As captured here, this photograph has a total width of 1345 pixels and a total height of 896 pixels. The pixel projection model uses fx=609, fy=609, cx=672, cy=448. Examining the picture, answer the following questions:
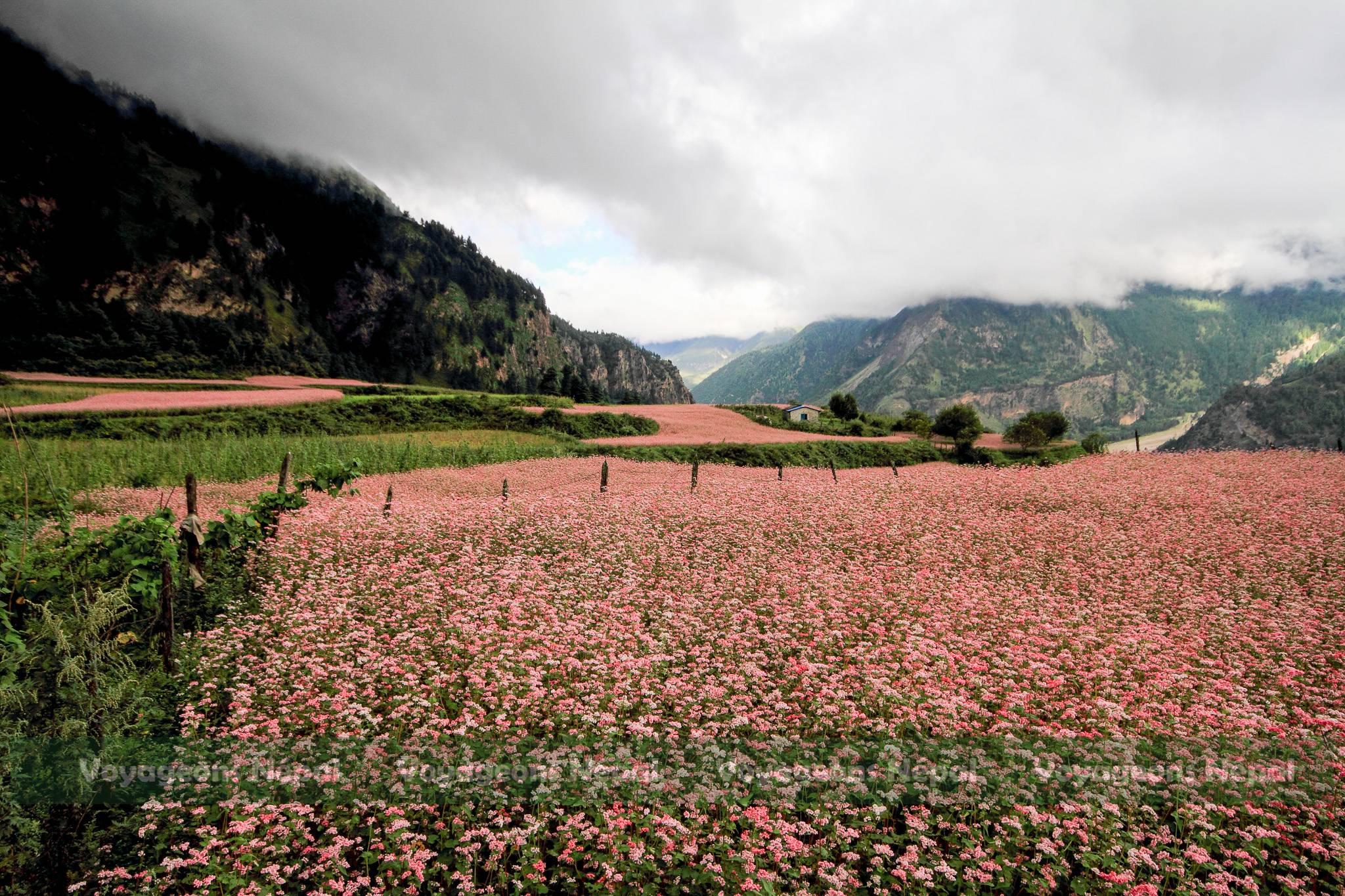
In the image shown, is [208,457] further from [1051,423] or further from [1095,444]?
[1051,423]

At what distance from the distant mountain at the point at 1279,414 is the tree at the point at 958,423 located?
4395 inches

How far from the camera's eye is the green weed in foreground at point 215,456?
2594cm

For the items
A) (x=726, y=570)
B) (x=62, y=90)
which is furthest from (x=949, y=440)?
(x=62, y=90)

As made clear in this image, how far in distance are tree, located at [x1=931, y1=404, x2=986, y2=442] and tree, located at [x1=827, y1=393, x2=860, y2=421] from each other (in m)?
12.6

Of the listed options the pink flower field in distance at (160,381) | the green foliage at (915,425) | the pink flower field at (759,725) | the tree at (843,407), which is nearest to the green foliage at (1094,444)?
the green foliage at (915,425)

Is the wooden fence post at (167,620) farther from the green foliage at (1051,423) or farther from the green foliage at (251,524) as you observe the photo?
the green foliage at (1051,423)

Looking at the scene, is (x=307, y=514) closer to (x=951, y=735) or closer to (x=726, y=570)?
(x=726, y=570)

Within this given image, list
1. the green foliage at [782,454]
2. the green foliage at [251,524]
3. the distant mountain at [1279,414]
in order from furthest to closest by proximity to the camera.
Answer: the distant mountain at [1279,414]
the green foliage at [782,454]
the green foliage at [251,524]

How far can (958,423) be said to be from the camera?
78.9 meters

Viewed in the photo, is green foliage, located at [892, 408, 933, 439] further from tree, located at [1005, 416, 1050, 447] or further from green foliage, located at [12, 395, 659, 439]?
green foliage, located at [12, 395, 659, 439]

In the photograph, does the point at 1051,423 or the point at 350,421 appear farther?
the point at 1051,423

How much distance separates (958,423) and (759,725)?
80364 mm

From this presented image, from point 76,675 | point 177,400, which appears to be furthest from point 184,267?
point 76,675

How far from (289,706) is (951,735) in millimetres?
8178
